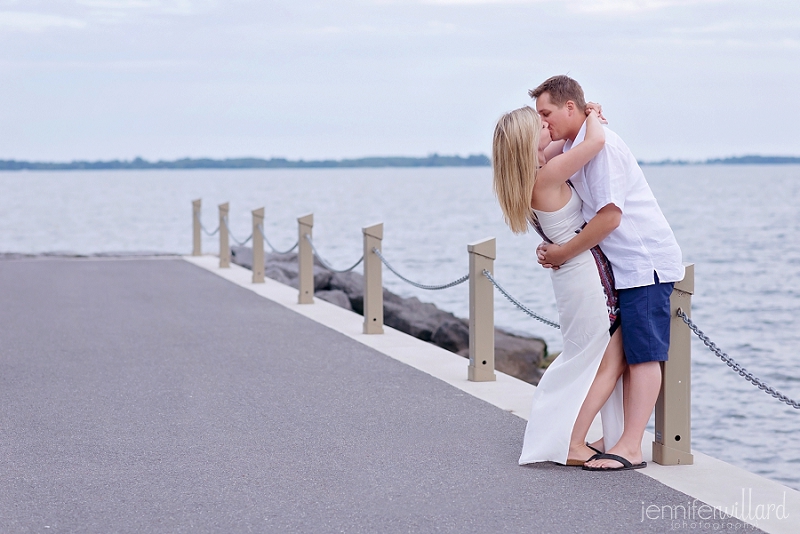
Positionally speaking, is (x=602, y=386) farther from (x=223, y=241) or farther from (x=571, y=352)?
(x=223, y=241)

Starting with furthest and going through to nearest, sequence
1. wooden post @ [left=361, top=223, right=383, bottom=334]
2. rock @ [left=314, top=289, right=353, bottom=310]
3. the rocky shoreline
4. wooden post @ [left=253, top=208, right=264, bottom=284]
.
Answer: rock @ [left=314, top=289, right=353, bottom=310] < wooden post @ [left=253, top=208, right=264, bottom=284] < the rocky shoreline < wooden post @ [left=361, top=223, right=383, bottom=334]

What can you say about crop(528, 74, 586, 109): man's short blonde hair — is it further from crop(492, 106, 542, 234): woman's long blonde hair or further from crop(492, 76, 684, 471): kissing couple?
crop(492, 106, 542, 234): woman's long blonde hair

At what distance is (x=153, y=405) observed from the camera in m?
7.31

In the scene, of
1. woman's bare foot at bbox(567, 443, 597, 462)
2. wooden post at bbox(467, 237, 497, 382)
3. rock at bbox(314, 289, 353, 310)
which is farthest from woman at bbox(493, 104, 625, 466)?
rock at bbox(314, 289, 353, 310)

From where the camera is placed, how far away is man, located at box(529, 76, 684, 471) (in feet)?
17.5

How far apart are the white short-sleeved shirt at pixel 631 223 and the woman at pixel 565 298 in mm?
107

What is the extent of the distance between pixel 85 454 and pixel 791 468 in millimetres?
9869

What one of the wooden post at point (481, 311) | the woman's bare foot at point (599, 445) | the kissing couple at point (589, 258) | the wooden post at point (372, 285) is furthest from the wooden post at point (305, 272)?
the kissing couple at point (589, 258)

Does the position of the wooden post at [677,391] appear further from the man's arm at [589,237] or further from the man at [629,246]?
the man's arm at [589,237]

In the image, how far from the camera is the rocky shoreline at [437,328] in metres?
13.4

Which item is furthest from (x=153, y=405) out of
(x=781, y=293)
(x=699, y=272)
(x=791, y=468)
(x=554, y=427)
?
(x=699, y=272)

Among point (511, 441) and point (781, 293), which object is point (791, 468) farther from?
point (781, 293)

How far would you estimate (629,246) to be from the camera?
5410 millimetres

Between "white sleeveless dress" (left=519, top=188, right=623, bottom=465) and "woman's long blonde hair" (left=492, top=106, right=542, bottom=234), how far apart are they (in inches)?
6.6
